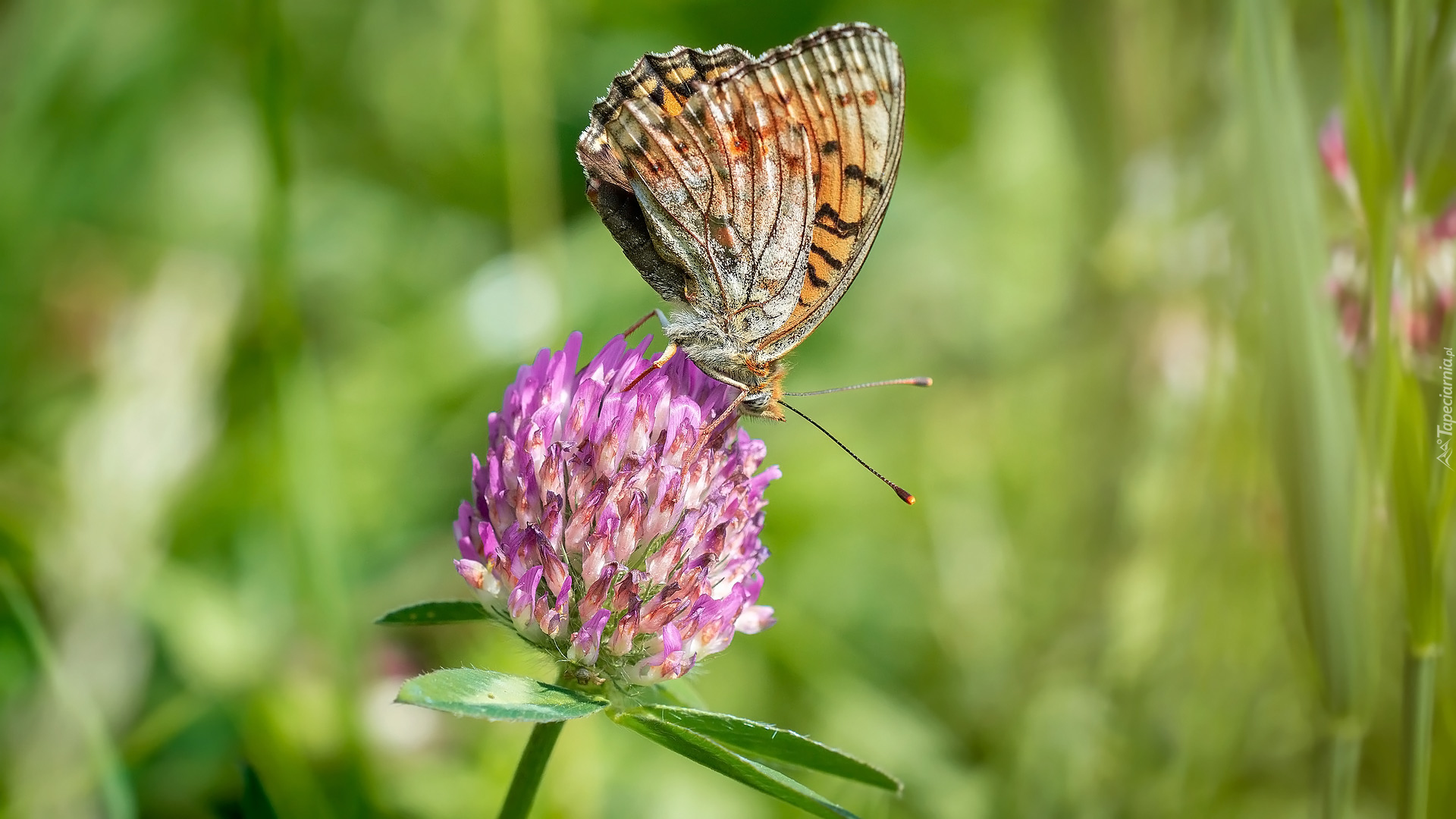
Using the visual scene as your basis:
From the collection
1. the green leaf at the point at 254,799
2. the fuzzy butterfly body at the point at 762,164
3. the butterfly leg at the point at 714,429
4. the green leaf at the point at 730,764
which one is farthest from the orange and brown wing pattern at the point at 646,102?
the green leaf at the point at 254,799

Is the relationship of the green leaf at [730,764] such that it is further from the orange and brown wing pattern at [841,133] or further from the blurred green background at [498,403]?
the orange and brown wing pattern at [841,133]

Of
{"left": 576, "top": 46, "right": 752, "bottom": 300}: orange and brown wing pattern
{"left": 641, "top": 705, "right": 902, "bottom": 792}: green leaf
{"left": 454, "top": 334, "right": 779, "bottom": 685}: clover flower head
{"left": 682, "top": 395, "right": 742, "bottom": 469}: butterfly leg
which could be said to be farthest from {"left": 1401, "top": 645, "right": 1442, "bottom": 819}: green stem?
{"left": 576, "top": 46, "right": 752, "bottom": 300}: orange and brown wing pattern

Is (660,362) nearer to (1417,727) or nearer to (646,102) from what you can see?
(646,102)

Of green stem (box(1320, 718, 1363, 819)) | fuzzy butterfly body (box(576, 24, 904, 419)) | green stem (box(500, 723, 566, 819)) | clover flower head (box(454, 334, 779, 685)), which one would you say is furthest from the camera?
fuzzy butterfly body (box(576, 24, 904, 419))

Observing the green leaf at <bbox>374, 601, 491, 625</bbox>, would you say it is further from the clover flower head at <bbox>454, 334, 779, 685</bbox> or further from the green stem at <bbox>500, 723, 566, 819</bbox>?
the green stem at <bbox>500, 723, 566, 819</bbox>

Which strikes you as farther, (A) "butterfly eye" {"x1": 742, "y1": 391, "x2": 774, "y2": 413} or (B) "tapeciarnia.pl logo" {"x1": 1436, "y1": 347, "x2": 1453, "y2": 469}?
(A) "butterfly eye" {"x1": 742, "y1": 391, "x2": 774, "y2": 413}

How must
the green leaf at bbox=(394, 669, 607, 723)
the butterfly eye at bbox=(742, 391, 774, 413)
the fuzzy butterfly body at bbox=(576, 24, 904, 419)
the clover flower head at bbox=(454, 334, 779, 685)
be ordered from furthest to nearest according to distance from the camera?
the fuzzy butterfly body at bbox=(576, 24, 904, 419) → the butterfly eye at bbox=(742, 391, 774, 413) → the clover flower head at bbox=(454, 334, 779, 685) → the green leaf at bbox=(394, 669, 607, 723)

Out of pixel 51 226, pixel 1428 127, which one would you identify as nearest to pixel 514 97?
pixel 51 226

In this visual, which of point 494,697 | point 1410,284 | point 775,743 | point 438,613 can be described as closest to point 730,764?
point 775,743

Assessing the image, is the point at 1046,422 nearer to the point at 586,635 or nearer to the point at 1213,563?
the point at 1213,563
